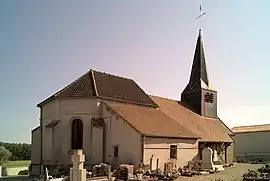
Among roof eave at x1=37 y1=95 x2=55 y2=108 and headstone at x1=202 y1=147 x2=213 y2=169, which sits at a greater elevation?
roof eave at x1=37 y1=95 x2=55 y2=108

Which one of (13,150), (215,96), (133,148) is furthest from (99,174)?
(13,150)

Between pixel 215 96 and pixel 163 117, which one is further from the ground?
pixel 215 96

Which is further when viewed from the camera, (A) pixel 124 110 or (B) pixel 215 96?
(B) pixel 215 96

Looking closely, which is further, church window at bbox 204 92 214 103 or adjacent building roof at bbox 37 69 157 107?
church window at bbox 204 92 214 103

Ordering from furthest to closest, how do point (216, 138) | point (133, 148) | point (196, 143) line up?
1. point (216, 138)
2. point (196, 143)
3. point (133, 148)

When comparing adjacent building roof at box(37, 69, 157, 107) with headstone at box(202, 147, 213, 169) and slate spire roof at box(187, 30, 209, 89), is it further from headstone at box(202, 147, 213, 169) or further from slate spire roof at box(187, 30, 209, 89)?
slate spire roof at box(187, 30, 209, 89)

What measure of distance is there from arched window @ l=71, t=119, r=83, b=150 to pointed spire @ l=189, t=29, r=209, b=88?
18848mm

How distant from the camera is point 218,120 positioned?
4197 cm

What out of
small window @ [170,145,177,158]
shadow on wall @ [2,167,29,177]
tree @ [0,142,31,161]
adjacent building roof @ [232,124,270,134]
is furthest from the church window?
tree @ [0,142,31,161]

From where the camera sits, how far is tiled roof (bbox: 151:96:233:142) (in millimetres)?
32875

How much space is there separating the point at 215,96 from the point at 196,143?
13725 millimetres

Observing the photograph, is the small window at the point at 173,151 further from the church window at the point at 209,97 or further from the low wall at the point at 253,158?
the low wall at the point at 253,158

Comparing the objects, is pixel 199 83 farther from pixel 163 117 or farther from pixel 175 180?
pixel 175 180

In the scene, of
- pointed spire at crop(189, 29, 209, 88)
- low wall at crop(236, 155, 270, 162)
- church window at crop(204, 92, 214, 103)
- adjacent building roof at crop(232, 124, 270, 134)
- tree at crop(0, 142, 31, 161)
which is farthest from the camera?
tree at crop(0, 142, 31, 161)
